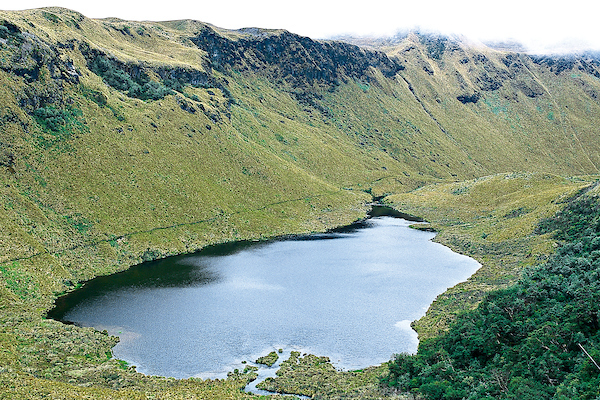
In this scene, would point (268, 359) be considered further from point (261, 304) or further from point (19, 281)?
point (19, 281)

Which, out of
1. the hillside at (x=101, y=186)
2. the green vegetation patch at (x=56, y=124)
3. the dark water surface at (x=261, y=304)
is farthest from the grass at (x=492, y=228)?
the green vegetation patch at (x=56, y=124)

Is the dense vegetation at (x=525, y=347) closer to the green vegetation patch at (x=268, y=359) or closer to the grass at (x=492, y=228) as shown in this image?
the grass at (x=492, y=228)

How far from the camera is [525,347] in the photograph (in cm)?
5359

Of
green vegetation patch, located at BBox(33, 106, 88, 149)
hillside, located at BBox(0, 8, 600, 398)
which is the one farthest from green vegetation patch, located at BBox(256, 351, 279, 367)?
green vegetation patch, located at BBox(33, 106, 88, 149)

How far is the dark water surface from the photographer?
69.9 m

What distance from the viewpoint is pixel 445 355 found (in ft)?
195

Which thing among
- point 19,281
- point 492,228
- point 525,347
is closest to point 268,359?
point 525,347

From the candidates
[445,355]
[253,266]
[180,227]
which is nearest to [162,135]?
[180,227]

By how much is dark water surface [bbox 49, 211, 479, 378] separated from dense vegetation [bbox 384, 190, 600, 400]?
1035 cm

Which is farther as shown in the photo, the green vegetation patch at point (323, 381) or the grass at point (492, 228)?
the grass at point (492, 228)

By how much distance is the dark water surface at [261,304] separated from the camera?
69938mm

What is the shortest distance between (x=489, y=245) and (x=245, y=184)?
3351 inches

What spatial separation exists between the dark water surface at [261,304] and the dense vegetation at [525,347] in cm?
1035

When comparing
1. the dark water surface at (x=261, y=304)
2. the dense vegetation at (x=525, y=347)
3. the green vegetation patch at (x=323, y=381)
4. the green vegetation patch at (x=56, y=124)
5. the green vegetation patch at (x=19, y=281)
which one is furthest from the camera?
the green vegetation patch at (x=56, y=124)
